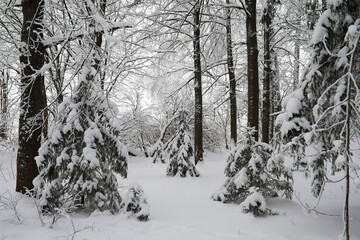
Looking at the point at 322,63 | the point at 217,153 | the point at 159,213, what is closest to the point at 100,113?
the point at 159,213

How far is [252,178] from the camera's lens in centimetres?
474

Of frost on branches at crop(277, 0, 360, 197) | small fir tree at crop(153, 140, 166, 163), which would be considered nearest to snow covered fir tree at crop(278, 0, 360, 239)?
frost on branches at crop(277, 0, 360, 197)

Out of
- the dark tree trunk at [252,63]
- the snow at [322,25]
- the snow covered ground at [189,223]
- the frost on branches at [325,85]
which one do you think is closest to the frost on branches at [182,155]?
the snow covered ground at [189,223]

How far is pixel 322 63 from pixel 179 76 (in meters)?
9.07

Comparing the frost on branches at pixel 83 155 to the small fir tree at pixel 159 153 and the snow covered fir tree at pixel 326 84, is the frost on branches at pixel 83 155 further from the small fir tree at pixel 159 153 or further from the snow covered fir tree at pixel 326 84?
the small fir tree at pixel 159 153

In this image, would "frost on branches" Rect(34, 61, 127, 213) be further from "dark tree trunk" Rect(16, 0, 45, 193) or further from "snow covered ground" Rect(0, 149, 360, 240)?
"dark tree trunk" Rect(16, 0, 45, 193)

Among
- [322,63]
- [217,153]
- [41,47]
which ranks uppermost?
[41,47]

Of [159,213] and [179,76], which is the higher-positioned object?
[179,76]

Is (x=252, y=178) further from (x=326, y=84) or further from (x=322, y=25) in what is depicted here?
(x=322, y=25)

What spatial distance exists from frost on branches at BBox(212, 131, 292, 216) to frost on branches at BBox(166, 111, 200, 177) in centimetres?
309

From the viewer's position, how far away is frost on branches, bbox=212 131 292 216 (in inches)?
169

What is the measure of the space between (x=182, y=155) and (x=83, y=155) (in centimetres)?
482

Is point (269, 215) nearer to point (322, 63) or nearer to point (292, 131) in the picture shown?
point (292, 131)

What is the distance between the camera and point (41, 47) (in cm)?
474
